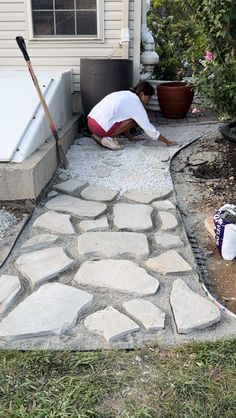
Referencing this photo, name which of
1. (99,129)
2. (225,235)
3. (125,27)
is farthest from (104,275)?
(125,27)

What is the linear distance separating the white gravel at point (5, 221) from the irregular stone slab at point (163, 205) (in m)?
1.16

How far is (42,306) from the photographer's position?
7.54ft

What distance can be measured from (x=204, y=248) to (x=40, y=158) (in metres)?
1.57

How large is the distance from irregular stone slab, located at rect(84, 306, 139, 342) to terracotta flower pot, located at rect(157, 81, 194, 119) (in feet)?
15.1

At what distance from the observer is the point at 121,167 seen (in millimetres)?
4492

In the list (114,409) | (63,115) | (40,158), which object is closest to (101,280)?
(114,409)

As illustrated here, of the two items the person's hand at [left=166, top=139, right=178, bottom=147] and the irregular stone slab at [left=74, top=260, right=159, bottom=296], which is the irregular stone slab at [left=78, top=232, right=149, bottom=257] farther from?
the person's hand at [left=166, top=139, right=178, bottom=147]

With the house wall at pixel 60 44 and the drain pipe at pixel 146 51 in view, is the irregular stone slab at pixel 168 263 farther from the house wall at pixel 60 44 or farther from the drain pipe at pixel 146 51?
the drain pipe at pixel 146 51

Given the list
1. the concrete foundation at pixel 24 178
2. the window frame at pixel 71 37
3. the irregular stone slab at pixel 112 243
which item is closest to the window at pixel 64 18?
the window frame at pixel 71 37

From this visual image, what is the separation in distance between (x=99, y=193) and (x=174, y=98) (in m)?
3.06

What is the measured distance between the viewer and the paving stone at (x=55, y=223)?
314 centimetres

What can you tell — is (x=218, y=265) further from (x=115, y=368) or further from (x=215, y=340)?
(x=115, y=368)

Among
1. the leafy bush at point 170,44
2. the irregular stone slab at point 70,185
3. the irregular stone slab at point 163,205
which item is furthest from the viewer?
the leafy bush at point 170,44

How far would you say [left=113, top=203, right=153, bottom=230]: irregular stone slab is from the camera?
323 cm
